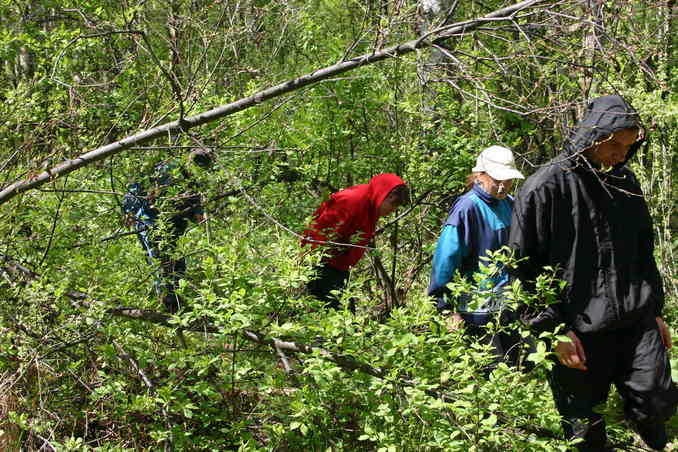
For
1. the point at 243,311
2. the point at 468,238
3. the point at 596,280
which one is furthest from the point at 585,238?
the point at 243,311

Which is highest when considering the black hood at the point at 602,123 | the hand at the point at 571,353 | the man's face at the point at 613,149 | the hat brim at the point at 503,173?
the black hood at the point at 602,123

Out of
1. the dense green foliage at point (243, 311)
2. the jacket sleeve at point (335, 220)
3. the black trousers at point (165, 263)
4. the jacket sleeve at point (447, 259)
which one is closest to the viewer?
the dense green foliage at point (243, 311)

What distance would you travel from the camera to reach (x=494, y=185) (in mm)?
3859

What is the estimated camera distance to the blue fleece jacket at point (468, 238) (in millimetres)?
3729

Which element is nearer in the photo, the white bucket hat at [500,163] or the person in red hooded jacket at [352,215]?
the white bucket hat at [500,163]

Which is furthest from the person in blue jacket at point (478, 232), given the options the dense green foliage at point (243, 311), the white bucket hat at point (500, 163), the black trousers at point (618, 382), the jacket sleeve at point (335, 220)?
the black trousers at point (618, 382)

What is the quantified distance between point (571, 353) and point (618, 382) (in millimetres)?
352

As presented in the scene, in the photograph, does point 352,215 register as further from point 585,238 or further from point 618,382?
point 618,382

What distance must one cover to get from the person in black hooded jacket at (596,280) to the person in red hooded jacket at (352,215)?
1373 millimetres

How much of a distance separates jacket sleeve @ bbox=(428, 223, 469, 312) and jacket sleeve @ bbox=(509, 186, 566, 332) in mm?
769

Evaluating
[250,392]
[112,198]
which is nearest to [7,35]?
[112,198]

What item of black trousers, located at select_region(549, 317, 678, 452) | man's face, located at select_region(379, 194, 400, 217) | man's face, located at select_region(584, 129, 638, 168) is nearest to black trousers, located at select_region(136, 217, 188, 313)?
man's face, located at select_region(379, 194, 400, 217)

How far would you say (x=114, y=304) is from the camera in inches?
130

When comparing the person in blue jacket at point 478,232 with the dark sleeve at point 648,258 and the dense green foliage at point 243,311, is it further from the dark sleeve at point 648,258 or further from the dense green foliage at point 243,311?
the dark sleeve at point 648,258
